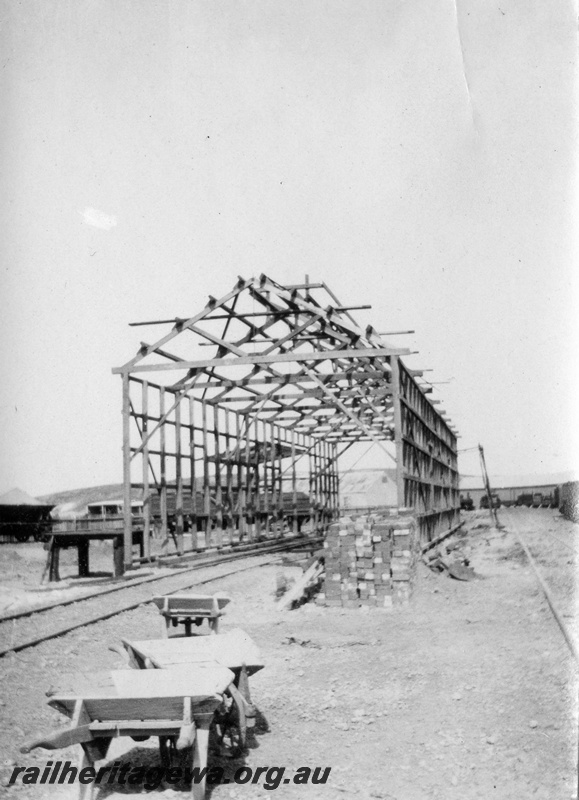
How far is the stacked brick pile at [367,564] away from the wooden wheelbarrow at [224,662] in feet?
17.0

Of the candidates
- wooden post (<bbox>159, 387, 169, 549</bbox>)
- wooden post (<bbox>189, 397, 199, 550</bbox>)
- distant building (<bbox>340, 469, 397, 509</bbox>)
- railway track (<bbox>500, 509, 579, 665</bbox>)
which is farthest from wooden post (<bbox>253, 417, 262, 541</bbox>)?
distant building (<bbox>340, 469, 397, 509</bbox>)

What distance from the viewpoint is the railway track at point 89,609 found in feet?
28.9

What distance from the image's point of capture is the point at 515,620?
9336 mm

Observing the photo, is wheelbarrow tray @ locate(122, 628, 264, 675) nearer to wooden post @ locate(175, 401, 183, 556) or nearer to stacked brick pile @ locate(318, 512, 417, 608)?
stacked brick pile @ locate(318, 512, 417, 608)

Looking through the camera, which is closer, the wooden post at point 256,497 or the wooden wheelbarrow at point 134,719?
the wooden wheelbarrow at point 134,719

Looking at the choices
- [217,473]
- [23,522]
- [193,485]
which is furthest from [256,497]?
[23,522]

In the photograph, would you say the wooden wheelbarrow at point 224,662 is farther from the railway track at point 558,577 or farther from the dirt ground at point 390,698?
the railway track at point 558,577

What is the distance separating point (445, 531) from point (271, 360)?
1330 centimetres

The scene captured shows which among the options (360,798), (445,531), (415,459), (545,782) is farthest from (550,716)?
(445,531)

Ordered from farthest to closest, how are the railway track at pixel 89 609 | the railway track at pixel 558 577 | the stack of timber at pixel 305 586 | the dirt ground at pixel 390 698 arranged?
the stack of timber at pixel 305 586 → the railway track at pixel 89 609 → the railway track at pixel 558 577 → the dirt ground at pixel 390 698

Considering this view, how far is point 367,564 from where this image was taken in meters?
11.0

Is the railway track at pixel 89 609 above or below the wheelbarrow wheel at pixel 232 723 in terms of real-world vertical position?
below

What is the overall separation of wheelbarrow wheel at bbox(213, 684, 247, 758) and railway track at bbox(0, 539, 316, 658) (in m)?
3.53

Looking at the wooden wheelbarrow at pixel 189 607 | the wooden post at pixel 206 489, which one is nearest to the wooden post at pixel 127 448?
the wooden post at pixel 206 489
